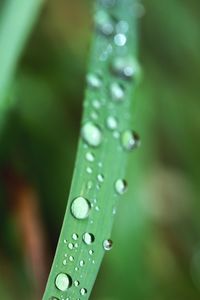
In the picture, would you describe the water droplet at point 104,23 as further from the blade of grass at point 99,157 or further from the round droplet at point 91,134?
the round droplet at point 91,134

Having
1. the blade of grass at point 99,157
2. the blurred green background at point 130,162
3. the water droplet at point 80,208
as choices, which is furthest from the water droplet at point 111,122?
the blurred green background at point 130,162

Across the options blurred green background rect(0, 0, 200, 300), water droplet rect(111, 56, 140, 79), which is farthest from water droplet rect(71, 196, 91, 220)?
blurred green background rect(0, 0, 200, 300)

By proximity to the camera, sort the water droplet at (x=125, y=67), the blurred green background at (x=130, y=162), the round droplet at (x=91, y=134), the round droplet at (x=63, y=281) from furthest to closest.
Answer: the blurred green background at (x=130, y=162) < the water droplet at (x=125, y=67) < the round droplet at (x=91, y=134) < the round droplet at (x=63, y=281)

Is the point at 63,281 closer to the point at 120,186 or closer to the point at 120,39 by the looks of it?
the point at 120,186

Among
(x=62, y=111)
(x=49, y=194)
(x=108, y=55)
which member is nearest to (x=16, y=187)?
(x=49, y=194)

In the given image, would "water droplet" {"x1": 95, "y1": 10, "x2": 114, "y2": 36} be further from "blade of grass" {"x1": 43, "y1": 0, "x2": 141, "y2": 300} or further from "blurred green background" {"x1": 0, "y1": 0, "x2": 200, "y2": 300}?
"blurred green background" {"x1": 0, "y1": 0, "x2": 200, "y2": 300}
